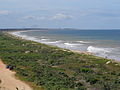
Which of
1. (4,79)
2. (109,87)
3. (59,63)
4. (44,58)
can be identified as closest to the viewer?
(109,87)

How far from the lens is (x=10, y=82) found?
106ft

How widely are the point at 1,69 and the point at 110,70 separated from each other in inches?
607

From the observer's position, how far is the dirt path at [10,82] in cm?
2976

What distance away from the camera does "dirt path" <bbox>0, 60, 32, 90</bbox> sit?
97.6 feet

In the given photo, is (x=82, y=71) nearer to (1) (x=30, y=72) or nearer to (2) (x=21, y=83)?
(1) (x=30, y=72)

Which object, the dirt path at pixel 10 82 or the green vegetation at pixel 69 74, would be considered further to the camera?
the green vegetation at pixel 69 74

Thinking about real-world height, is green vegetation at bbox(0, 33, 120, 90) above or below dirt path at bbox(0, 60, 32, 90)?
above

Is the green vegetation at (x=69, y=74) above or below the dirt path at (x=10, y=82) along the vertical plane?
above

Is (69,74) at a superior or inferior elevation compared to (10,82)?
superior

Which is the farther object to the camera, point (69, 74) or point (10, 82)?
point (69, 74)

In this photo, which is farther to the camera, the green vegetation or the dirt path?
the green vegetation

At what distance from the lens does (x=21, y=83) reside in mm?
31672

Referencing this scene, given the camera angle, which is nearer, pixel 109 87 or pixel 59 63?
pixel 109 87

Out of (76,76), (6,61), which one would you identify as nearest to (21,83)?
(76,76)
